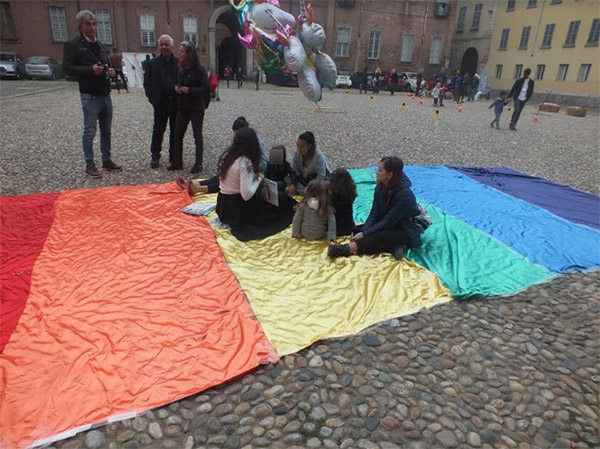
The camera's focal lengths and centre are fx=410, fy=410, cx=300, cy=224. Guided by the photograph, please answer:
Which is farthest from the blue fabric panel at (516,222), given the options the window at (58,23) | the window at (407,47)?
the window at (407,47)

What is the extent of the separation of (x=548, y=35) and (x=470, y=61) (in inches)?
370

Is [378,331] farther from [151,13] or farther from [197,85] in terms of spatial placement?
[151,13]

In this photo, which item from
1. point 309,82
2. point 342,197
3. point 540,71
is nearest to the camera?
point 342,197

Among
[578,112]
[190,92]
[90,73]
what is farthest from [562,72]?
[90,73]

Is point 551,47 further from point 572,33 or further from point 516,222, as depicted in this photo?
point 516,222

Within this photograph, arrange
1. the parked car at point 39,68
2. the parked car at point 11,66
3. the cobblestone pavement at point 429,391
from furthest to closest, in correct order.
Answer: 1. the parked car at point 39,68
2. the parked car at point 11,66
3. the cobblestone pavement at point 429,391

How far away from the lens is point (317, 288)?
9.87 ft

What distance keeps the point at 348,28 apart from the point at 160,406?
31.1 m

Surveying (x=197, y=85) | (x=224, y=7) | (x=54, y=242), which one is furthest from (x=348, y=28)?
(x=54, y=242)

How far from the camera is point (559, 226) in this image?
4.30 meters

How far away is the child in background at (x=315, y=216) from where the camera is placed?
3.56 metres

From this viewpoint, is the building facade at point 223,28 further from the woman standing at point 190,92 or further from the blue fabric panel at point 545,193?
the blue fabric panel at point 545,193

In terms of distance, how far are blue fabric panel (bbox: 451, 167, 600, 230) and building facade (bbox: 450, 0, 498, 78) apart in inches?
1063

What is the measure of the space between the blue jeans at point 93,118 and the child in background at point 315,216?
297cm
